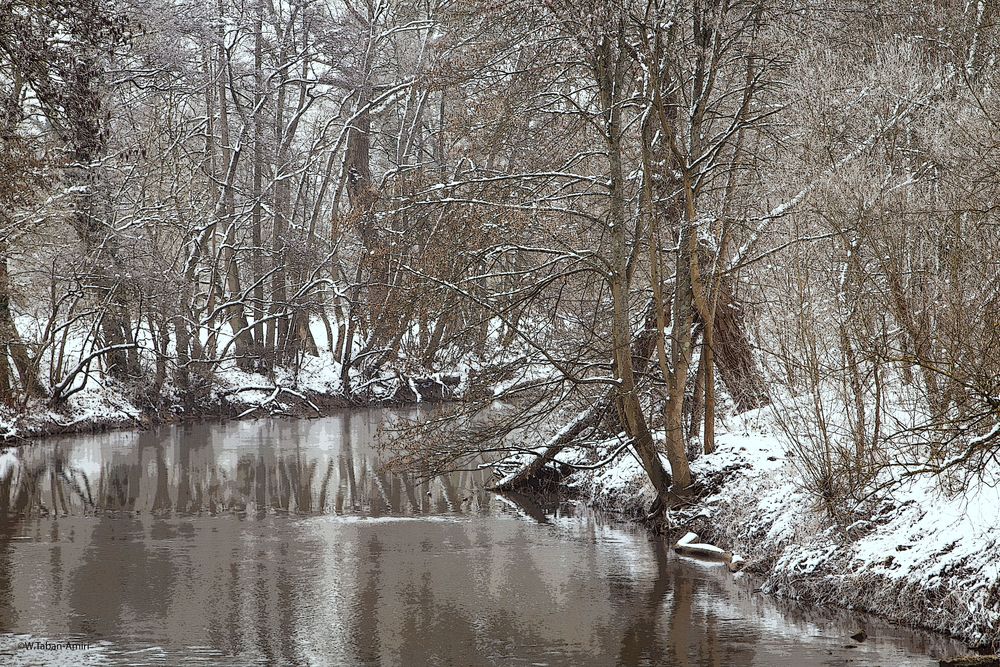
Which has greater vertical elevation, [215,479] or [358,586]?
[215,479]

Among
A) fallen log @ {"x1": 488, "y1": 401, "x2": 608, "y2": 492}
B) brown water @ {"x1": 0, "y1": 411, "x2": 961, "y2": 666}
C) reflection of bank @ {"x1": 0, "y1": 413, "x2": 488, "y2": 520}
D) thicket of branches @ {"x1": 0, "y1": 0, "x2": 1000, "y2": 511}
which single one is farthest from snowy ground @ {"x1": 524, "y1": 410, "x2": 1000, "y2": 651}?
reflection of bank @ {"x1": 0, "y1": 413, "x2": 488, "y2": 520}

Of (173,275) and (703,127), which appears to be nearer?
(703,127)

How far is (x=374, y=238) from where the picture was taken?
47.7 ft

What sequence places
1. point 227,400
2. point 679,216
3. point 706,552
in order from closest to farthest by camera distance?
1. point 706,552
2. point 679,216
3. point 227,400

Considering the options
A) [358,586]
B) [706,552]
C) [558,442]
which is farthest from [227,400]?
[706,552]

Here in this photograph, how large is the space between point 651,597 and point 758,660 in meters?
2.36

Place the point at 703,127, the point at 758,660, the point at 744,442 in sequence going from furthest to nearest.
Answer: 1. the point at 703,127
2. the point at 744,442
3. the point at 758,660

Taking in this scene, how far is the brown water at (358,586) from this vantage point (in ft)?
31.0

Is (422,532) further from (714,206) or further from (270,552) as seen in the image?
(714,206)

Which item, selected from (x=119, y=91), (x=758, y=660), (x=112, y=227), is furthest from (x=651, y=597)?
(x=119, y=91)

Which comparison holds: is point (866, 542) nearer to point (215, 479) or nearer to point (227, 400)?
point (215, 479)

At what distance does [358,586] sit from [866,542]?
528 centimetres

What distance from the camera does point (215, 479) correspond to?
1994 centimetres

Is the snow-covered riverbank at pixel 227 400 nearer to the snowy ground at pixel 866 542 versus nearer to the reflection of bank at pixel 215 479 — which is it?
the reflection of bank at pixel 215 479
